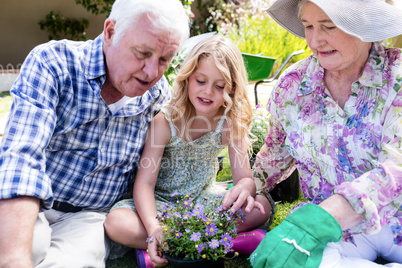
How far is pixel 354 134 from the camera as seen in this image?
5.65 feet

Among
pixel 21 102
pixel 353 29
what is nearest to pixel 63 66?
pixel 21 102

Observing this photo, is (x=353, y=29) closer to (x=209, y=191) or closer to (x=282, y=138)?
(x=282, y=138)

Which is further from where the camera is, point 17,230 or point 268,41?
point 268,41

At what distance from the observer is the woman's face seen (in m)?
1.57

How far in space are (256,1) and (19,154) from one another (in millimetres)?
7016

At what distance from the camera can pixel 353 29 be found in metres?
1.47

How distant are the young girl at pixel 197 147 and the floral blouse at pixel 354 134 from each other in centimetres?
28

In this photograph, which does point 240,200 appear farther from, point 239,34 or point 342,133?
point 239,34

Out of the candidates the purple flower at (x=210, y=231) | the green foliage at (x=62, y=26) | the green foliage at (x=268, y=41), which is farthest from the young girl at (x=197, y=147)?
the green foliage at (x=62, y=26)

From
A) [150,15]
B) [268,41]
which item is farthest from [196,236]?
[268,41]

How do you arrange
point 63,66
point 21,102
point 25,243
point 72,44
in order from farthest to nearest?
point 72,44 → point 63,66 → point 21,102 → point 25,243

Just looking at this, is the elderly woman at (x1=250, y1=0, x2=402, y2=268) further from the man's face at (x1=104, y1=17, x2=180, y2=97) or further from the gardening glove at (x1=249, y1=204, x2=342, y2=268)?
the man's face at (x1=104, y1=17, x2=180, y2=97)

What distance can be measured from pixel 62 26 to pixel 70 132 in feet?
24.4

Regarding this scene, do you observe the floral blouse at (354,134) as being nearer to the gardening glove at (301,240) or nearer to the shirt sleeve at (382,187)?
the shirt sleeve at (382,187)
